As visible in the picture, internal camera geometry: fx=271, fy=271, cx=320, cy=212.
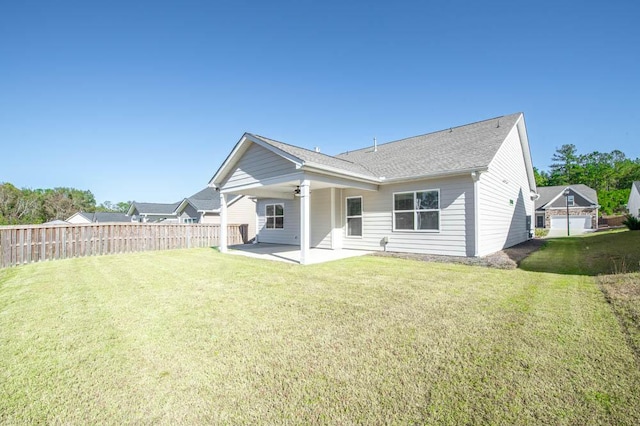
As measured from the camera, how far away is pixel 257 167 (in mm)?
10406

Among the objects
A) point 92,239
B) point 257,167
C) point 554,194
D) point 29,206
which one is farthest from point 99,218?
point 554,194

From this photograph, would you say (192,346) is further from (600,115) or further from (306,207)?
(600,115)

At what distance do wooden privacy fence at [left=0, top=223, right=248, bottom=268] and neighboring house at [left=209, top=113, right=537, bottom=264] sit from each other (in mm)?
3660

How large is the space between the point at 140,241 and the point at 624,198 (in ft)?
182

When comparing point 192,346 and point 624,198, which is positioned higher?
point 624,198

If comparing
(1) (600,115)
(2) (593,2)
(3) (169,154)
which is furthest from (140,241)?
(1) (600,115)

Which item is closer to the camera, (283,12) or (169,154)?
(283,12)

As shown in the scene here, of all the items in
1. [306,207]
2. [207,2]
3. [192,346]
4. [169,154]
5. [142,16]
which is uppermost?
[207,2]

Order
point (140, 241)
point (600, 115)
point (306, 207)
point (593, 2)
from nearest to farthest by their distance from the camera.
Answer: point (306, 207), point (593, 2), point (140, 241), point (600, 115)

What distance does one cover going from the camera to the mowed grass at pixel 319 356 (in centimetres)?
211

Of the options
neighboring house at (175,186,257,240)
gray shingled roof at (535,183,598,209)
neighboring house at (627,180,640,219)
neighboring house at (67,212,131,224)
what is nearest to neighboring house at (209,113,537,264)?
neighboring house at (175,186,257,240)

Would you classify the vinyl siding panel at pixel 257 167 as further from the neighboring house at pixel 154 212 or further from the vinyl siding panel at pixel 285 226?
the neighboring house at pixel 154 212

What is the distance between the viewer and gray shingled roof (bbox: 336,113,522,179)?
9375mm

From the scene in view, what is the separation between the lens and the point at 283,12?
1184cm
